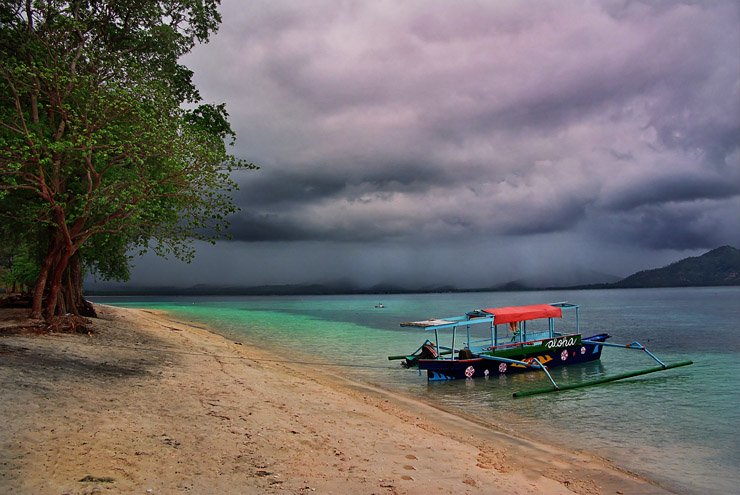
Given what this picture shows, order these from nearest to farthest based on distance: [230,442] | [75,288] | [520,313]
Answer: [230,442] < [520,313] < [75,288]

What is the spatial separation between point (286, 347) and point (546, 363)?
18551mm

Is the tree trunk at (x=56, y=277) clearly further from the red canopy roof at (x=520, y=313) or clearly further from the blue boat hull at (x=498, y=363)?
the red canopy roof at (x=520, y=313)

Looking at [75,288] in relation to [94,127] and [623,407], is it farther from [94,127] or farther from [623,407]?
[623,407]

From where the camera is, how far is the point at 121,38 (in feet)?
63.5

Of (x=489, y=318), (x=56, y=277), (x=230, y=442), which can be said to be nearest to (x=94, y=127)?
(x=56, y=277)

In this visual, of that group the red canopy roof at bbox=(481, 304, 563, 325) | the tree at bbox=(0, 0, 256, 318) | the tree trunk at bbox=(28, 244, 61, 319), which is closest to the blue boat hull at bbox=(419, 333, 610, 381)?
the red canopy roof at bbox=(481, 304, 563, 325)

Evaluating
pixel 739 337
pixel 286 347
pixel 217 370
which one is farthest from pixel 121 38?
pixel 739 337

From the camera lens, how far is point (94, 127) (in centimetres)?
1480

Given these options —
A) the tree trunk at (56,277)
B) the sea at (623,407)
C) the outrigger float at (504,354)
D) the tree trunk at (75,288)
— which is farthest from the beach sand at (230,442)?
the tree trunk at (75,288)

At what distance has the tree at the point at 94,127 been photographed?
14.5 meters

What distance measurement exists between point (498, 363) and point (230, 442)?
51.2ft

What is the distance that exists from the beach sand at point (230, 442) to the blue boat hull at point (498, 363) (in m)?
5.25

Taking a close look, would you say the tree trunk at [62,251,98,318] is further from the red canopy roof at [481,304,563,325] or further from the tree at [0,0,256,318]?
the red canopy roof at [481,304,563,325]

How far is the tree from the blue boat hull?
36.9ft
